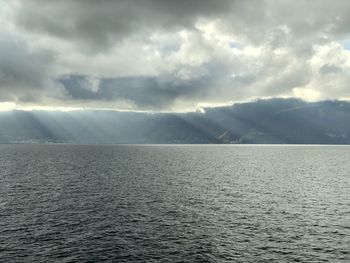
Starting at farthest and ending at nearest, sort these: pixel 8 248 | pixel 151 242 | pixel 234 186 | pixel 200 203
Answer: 1. pixel 234 186
2. pixel 200 203
3. pixel 151 242
4. pixel 8 248

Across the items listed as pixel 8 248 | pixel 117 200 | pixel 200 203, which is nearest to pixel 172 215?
pixel 200 203

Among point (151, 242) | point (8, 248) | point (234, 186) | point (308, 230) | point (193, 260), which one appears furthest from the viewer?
point (234, 186)

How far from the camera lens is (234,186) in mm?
124125

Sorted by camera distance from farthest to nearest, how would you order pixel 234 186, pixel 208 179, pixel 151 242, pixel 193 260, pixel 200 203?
1. pixel 208 179
2. pixel 234 186
3. pixel 200 203
4. pixel 151 242
5. pixel 193 260

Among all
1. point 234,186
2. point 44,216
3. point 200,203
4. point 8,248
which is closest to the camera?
point 8,248

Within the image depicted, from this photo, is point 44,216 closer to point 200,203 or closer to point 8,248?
point 8,248

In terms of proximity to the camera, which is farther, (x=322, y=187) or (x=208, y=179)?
(x=208, y=179)

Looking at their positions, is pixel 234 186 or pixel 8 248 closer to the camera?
pixel 8 248

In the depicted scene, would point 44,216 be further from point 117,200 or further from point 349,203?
point 349,203

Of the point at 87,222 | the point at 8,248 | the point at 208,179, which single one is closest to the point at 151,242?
the point at 87,222

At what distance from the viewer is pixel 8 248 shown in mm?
54531

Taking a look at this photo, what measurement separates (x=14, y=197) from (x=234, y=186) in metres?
72.2

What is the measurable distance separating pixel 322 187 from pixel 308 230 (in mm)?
64089

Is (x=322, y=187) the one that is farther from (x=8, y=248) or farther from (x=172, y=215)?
(x=8, y=248)
